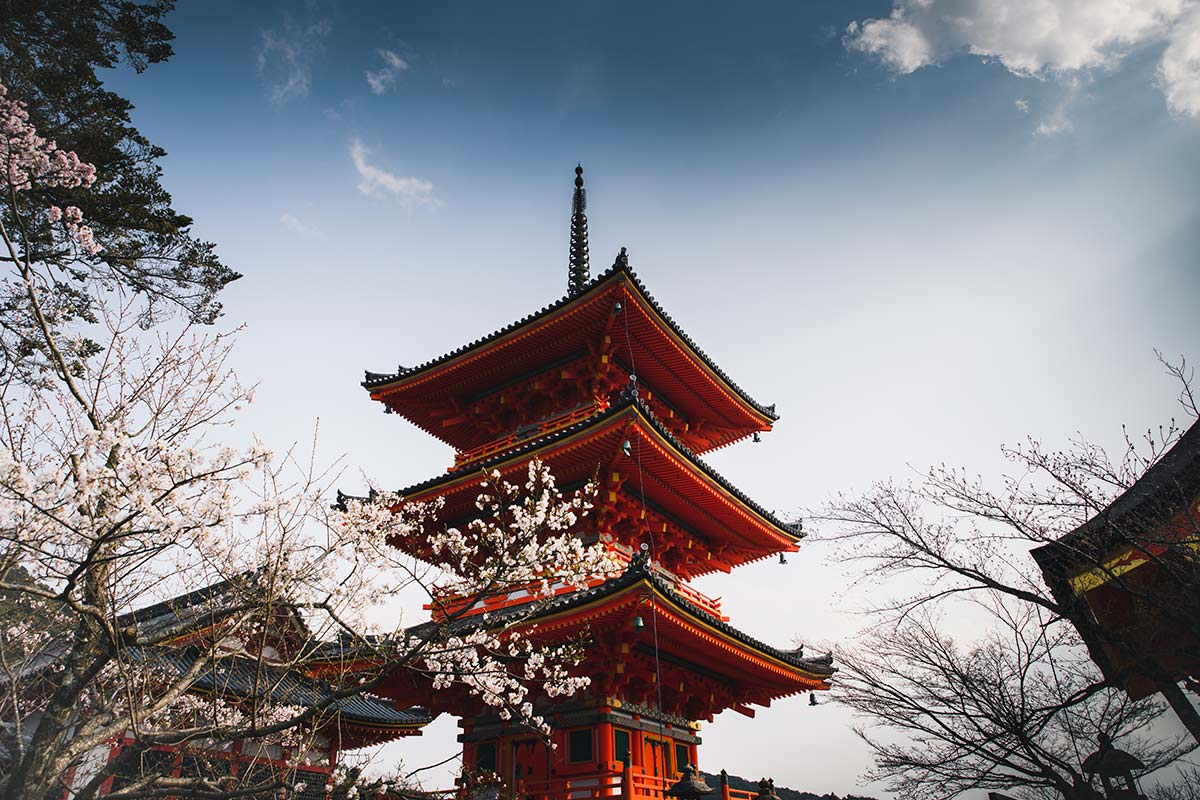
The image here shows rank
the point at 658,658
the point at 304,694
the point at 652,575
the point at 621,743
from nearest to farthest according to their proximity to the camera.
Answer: the point at 652,575 → the point at 621,743 → the point at 658,658 → the point at 304,694

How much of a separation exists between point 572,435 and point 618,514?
2.16 metres

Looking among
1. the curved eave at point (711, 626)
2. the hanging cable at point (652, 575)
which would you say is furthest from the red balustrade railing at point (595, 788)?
the curved eave at point (711, 626)

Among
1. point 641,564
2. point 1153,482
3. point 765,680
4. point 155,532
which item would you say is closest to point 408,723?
point 765,680

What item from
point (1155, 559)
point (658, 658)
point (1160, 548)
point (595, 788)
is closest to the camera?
point (1155, 559)

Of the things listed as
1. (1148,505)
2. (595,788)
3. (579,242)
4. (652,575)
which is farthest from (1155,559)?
(579,242)

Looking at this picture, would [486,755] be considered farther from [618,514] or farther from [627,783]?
[618,514]

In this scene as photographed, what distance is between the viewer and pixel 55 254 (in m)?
8.27

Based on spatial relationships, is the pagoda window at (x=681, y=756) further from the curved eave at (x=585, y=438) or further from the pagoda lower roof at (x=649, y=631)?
the curved eave at (x=585, y=438)

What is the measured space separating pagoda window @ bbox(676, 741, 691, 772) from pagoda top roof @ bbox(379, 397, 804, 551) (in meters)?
5.03

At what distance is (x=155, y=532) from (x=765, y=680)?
40.5 ft

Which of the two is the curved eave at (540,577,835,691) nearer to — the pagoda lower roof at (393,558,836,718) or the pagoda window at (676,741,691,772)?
the pagoda lower roof at (393,558,836,718)

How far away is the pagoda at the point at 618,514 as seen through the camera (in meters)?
11.1

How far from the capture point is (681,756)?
13.1 metres

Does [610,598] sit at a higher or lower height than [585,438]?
lower
